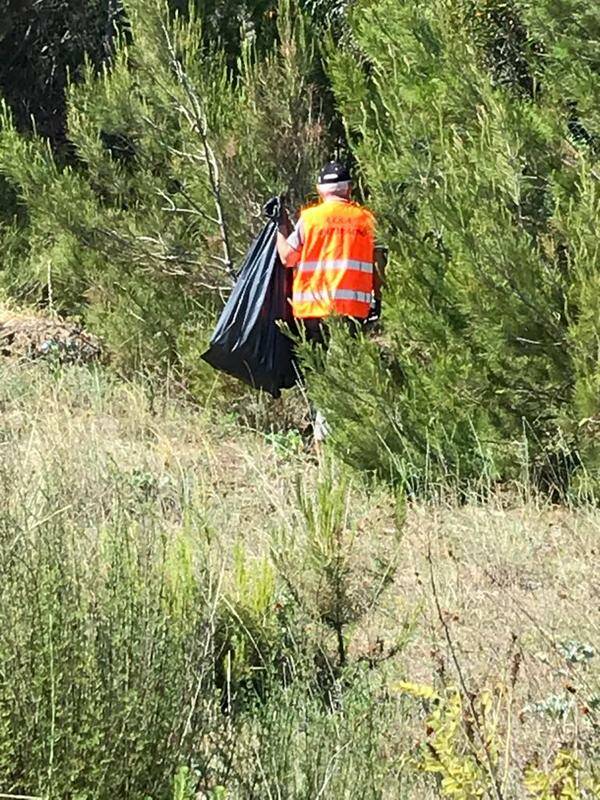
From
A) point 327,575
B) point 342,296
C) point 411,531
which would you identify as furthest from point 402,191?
point 327,575

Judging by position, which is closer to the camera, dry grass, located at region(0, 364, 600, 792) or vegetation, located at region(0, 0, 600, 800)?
vegetation, located at region(0, 0, 600, 800)

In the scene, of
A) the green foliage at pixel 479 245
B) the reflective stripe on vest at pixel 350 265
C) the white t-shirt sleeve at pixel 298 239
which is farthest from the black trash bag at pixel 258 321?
the green foliage at pixel 479 245

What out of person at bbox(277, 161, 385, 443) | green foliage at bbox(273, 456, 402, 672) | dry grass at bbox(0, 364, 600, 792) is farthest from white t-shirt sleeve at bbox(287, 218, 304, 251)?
green foliage at bbox(273, 456, 402, 672)

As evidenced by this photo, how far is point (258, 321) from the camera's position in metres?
6.50

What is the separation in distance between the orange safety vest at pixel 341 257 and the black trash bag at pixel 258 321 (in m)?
0.23

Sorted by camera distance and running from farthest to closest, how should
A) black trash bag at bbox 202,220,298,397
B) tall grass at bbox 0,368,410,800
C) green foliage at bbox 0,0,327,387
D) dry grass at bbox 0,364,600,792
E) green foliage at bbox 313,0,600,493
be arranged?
green foliage at bbox 0,0,327,387
black trash bag at bbox 202,220,298,397
green foliage at bbox 313,0,600,493
dry grass at bbox 0,364,600,792
tall grass at bbox 0,368,410,800

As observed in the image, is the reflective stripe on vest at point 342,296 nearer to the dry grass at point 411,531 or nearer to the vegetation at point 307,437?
the vegetation at point 307,437

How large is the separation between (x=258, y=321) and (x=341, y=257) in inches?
24.9

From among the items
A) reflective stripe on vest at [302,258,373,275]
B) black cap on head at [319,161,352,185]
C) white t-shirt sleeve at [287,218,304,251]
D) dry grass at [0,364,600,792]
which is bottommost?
dry grass at [0,364,600,792]

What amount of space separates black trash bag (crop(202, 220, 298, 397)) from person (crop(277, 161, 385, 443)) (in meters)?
0.11

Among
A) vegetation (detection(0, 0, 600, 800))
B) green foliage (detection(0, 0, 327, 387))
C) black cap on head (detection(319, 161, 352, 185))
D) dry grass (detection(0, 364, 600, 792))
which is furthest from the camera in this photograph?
green foliage (detection(0, 0, 327, 387))

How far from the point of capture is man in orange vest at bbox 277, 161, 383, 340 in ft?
20.3

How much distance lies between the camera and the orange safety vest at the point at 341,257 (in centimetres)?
619

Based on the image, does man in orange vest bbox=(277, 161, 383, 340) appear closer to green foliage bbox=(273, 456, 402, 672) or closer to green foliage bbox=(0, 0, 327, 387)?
green foliage bbox=(0, 0, 327, 387)
